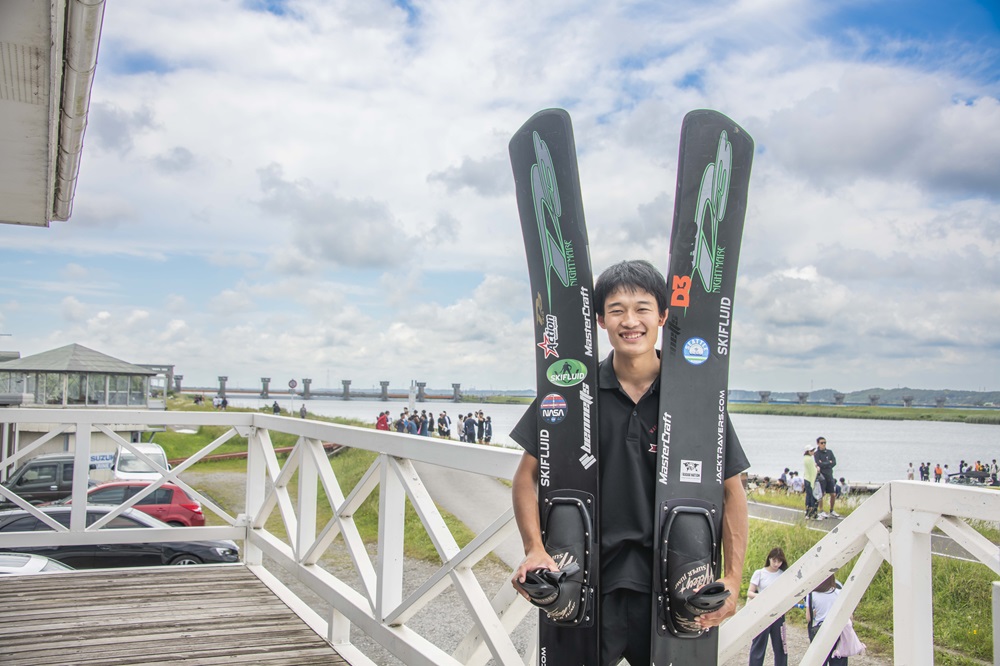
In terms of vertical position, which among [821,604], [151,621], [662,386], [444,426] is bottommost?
[444,426]

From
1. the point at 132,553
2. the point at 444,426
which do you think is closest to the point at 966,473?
the point at 444,426

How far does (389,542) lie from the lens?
3.29 meters

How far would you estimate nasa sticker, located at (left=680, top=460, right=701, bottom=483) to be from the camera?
6.08ft

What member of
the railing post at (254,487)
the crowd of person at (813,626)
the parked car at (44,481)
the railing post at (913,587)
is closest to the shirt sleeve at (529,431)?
the railing post at (913,587)

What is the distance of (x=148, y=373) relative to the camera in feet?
122

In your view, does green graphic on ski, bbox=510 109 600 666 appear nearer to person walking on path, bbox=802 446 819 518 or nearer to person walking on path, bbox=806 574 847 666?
person walking on path, bbox=806 574 847 666

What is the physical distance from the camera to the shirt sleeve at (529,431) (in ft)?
6.69

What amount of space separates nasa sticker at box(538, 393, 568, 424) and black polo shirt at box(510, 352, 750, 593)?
0.09 meters

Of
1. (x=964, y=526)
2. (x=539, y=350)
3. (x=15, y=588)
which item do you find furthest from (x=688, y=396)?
(x=15, y=588)

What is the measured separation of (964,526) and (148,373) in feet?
131

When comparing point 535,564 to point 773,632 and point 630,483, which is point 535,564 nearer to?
point 630,483

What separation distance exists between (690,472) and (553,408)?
376 mm

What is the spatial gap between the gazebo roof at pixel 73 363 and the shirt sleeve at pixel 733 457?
3743 centimetres

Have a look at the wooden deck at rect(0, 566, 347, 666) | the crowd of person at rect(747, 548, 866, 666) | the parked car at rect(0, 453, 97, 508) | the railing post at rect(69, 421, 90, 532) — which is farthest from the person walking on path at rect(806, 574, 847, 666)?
the parked car at rect(0, 453, 97, 508)
